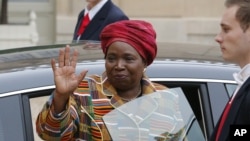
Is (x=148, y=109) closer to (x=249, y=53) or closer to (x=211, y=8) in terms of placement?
(x=249, y=53)

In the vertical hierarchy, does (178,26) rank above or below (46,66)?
below

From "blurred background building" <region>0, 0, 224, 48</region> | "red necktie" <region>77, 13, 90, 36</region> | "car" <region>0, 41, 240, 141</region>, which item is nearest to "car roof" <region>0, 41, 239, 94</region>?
"car" <region>0, 41, 240, 141</region>

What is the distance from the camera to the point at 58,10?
14430mm

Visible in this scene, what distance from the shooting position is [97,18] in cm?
631

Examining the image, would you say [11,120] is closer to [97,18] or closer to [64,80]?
[64,80]

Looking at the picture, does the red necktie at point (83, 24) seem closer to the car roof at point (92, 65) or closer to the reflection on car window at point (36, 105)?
the car roof at point (92, 65)

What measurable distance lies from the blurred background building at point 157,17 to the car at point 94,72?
31.1 ft

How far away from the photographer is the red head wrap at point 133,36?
155 inches

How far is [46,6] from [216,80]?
1075 cm

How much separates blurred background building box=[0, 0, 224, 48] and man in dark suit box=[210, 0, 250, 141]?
1092cm

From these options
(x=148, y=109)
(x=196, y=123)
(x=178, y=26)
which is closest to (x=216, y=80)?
(x=196, y=123)

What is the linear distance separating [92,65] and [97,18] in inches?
80.6

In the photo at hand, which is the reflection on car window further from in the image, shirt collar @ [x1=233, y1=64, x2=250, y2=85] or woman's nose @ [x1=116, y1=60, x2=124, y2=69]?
shirt collar @ [x1=233, y1=64, x2=250, y2=85]

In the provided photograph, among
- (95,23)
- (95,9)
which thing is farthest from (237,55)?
(95,9)
